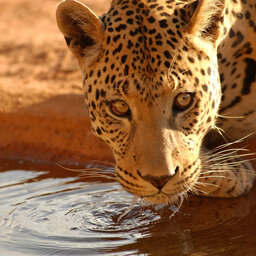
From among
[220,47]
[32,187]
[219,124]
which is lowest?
[32,187]

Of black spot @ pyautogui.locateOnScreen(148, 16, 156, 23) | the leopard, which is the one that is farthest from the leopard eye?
black spot @ pyautogui.locateOnScreen(148, 16, 156, 23)

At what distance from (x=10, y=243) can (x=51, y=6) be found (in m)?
7.42

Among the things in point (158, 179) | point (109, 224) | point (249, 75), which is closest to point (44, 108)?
point (109, 224)

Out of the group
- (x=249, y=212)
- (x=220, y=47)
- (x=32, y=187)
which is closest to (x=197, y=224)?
(x=249, y=212)

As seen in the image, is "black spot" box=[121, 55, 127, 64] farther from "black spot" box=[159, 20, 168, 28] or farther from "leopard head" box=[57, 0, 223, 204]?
"black spot" box=[159, 20, 168, 28]

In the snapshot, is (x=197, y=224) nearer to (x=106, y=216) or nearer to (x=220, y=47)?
(x=106, y=216)

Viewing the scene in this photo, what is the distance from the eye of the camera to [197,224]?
5570 millimetres

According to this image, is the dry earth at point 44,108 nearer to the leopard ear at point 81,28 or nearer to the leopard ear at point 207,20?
the leopard ear at point 207,20

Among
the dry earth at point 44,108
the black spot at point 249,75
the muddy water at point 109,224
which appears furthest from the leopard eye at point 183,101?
the dry earth at point 44,108

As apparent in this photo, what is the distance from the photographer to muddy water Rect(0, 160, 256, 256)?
5199 millimetres

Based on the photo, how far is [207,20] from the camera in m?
5.18

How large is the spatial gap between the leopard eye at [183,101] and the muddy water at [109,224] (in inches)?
38.9

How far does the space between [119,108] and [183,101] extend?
457 mm

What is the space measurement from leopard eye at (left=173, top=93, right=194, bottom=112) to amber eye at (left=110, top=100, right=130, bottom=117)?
0.34m
